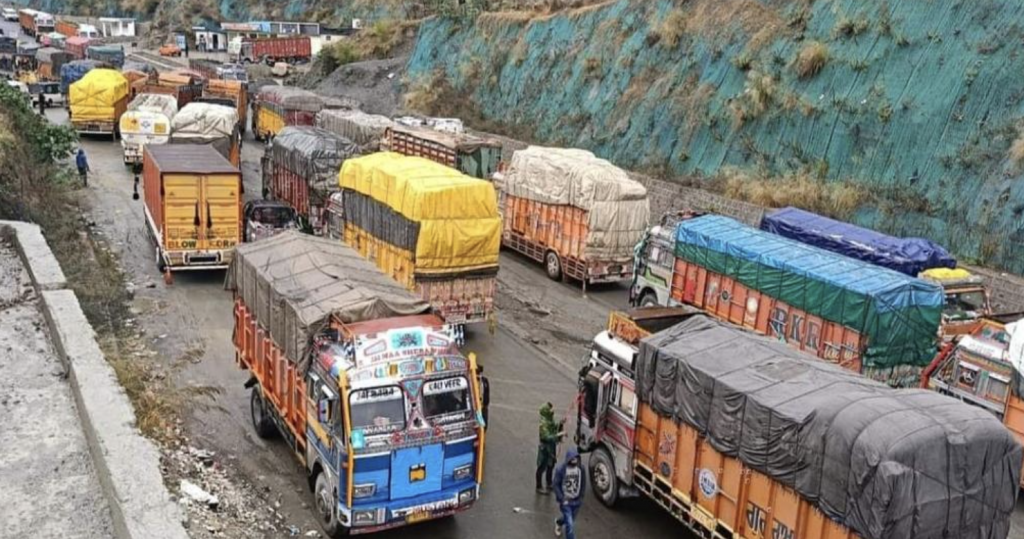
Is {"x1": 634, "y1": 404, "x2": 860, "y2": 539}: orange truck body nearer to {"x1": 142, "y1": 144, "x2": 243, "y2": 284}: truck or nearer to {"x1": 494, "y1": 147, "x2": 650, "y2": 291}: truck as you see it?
{"x1": 494, "y1": 147, "x2": 650, "y2": 291}: truck

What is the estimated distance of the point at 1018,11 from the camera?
25797mm

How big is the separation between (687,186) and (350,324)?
21669 millimetres

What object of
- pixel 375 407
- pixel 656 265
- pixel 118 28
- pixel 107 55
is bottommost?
pixel 656 265

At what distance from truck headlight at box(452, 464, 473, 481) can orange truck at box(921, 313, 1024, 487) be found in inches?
318

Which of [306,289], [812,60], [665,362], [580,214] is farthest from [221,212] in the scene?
[812,60]

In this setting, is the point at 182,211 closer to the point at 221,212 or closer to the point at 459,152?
the point at 221,212

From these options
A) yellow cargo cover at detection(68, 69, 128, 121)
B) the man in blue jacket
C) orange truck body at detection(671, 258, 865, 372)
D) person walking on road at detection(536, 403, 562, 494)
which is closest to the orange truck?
orange truck body at detection(671, 258, 865, 372)

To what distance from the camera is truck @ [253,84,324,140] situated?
39750mm

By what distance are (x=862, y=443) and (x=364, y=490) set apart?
17.5ft

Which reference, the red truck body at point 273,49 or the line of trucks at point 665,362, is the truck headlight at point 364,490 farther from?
the red truck body at point 273,49

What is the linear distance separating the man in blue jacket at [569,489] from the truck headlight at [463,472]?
1.13m

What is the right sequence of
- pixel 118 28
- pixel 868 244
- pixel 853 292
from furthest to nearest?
pixel 118 28 < pixel 868 244 < pixel 853 292

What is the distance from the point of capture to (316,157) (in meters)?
24.9

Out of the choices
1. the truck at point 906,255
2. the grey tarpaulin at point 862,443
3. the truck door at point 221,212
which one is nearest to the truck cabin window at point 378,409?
the grey tarpaulin at point 862,443
